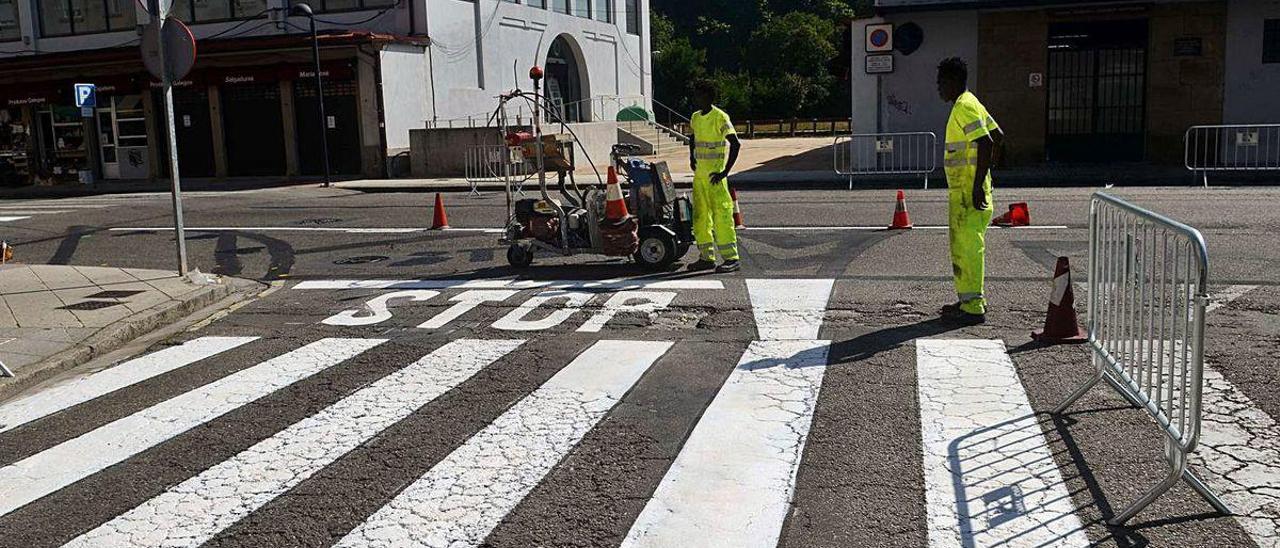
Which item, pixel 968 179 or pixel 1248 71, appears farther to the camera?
pixel 1248 71

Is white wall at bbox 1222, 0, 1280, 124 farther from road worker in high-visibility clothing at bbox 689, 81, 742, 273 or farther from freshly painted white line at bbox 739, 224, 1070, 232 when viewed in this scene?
road worker in high-visibility clothing at bbox 689, 81, 742, 273

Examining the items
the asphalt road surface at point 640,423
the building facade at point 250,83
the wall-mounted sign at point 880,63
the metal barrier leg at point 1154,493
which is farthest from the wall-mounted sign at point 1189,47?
the metal barrier leg at point 1154,493

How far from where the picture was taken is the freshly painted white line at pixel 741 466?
14.6ft

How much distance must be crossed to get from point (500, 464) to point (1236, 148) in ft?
67.0

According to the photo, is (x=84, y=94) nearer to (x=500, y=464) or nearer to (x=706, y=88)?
(x=706, y=88)

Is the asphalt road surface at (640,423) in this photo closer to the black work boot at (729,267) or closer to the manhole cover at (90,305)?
the black work boot at (729,267)

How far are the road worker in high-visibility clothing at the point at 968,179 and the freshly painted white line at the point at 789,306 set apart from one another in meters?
1.11

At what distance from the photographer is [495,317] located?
895 cm

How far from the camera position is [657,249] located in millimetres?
10852

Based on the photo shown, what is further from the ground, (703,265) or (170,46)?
(170,46)

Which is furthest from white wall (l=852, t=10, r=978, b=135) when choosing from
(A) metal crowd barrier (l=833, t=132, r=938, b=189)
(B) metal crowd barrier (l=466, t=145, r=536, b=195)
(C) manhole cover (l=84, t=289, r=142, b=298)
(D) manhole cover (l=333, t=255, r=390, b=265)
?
(C) manhole cover (l=84, t=289, r=142, b=298)

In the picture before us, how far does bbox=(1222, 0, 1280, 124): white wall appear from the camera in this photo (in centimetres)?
2305

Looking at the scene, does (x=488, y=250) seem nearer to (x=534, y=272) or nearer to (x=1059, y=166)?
(x=534, y=272)

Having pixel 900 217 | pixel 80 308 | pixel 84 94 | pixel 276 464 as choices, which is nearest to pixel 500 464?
pixel 276 464
